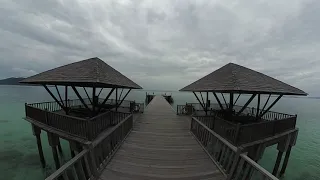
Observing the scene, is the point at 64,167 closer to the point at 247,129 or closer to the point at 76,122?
the point at 76,122

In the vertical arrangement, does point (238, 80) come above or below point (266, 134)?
above

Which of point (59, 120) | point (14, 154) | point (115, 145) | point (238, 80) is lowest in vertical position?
point (14, 154)

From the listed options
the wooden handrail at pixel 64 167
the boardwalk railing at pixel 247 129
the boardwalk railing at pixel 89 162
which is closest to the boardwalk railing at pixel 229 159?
the boardwalk railing at pixel 247 129

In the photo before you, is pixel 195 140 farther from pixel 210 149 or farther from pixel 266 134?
pixel 266 134

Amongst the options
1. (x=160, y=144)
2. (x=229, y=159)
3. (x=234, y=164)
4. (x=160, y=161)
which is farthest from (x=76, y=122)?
(x=234, y=164)

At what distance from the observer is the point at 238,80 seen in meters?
7.80

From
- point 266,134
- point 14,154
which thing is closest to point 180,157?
point 266,134

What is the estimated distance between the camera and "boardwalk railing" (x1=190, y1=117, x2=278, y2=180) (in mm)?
3571

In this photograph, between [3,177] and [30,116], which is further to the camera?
[30,116]

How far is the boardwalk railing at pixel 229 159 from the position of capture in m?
3.57

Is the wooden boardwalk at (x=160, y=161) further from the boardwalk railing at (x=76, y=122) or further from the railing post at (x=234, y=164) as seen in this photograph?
the boardwalk railing at (x=76, y=122)

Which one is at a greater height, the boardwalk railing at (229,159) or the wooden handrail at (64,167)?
the wooden handrail at (64,167)

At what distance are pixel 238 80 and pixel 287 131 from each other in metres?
5.16

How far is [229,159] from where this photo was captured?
4523 mm
